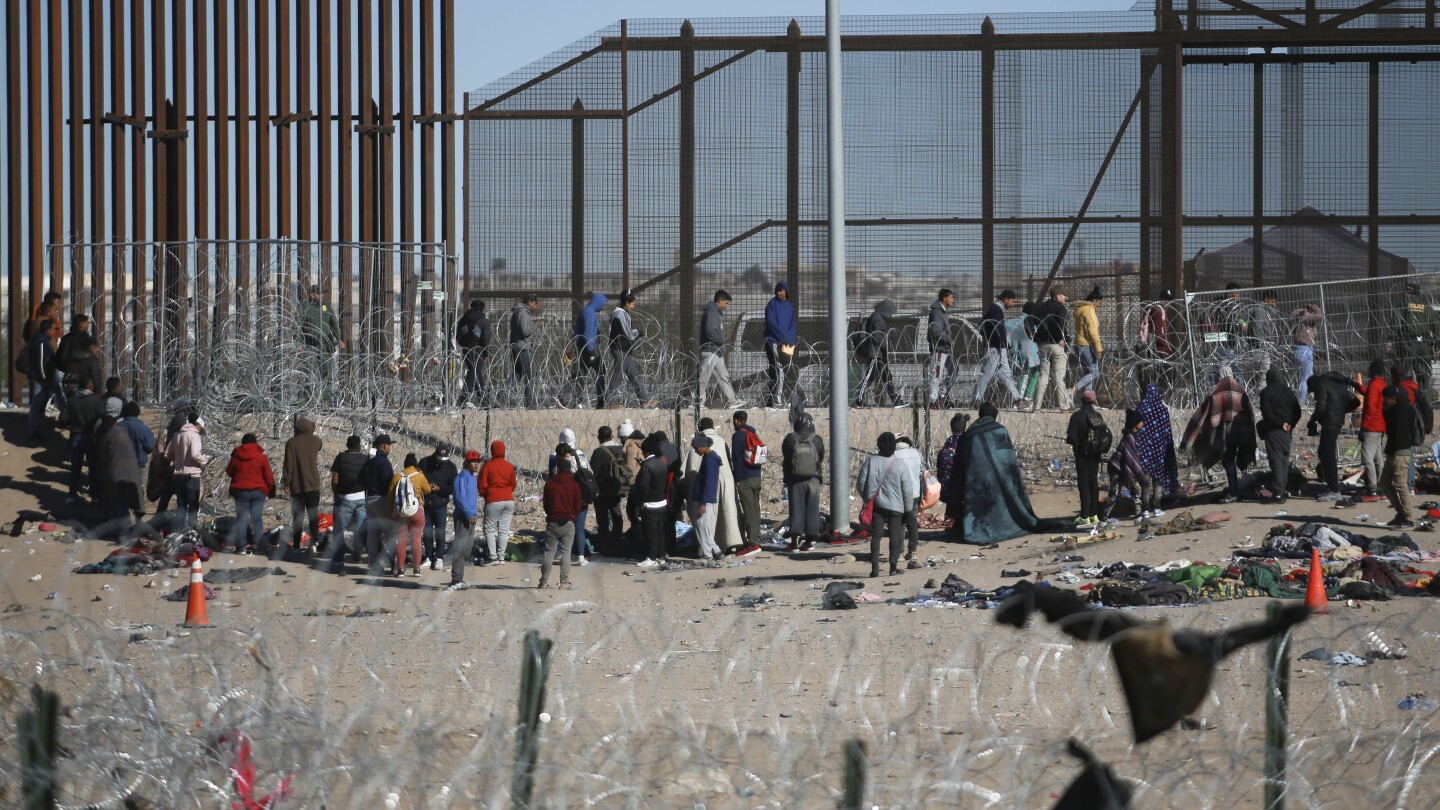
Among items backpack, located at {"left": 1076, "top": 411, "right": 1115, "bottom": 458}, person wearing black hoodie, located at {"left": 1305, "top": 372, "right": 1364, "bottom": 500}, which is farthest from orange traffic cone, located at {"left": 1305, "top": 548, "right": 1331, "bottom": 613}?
person wearing black hoodie, located at {"left": 1305, "top": 372, "right": 1364, "bottom": 500}

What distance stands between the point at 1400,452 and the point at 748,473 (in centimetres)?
516

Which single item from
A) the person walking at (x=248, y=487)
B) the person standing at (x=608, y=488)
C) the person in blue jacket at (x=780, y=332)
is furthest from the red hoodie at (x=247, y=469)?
the person in blue jacket at (x=780, y=332)

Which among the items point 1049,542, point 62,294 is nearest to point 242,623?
point 1049,542

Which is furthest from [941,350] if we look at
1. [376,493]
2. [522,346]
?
[376,493]

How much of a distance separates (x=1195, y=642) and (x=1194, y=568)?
7.46m

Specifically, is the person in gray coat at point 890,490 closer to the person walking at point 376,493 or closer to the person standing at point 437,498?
the person standing at point 437,498

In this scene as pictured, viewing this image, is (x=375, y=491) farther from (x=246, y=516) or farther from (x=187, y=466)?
(x=187, y=466)

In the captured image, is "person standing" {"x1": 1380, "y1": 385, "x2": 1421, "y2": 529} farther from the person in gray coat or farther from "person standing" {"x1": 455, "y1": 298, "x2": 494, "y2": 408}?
"person standing" {"x1": 455, "y1": 298, "x2": 494, "y2": 408}

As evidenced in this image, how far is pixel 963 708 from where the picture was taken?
7473 millimetres

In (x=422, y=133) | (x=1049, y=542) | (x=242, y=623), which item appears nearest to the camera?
(x=242, y=623)

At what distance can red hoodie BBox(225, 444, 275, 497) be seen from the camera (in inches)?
515

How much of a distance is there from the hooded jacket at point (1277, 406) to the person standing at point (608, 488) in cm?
540

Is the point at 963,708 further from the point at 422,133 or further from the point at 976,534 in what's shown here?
the point at 422,133

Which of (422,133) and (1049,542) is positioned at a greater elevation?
(422,133)
